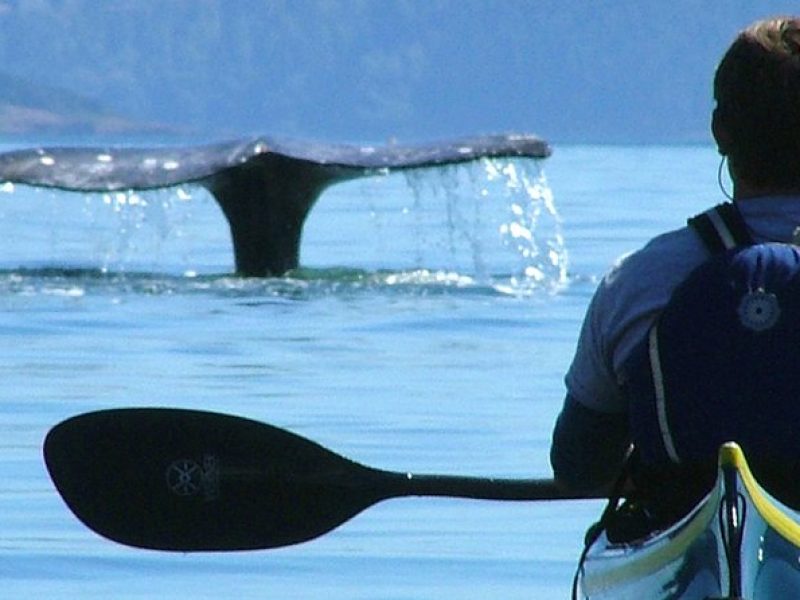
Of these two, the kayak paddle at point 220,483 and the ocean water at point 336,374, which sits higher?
the kayak paddle at point 220,483

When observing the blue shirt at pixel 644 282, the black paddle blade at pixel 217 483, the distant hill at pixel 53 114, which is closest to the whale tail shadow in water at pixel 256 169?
the black paddle blade at pixel 217 483

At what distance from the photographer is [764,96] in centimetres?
428

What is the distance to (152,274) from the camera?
16375mm

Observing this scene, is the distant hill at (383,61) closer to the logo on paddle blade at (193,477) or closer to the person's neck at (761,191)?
the logo on paddle blade at (193,477)

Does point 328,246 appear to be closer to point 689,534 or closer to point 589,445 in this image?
point 589,445

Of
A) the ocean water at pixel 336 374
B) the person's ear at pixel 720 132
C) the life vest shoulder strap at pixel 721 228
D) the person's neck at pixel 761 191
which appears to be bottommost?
the ocean water at pixel 336 374

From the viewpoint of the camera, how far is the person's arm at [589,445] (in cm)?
462

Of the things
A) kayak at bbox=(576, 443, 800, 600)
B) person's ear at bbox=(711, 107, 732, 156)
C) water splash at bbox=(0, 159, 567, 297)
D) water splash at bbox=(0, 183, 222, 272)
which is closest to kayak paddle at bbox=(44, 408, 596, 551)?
kayak at bbox=(576, 443, 800, 600)

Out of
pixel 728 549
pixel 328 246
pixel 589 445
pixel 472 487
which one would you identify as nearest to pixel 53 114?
pixel 328 246

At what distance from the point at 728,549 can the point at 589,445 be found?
63 centimetres

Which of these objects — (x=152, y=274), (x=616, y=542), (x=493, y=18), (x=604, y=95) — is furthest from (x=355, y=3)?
(x=616, y=542)

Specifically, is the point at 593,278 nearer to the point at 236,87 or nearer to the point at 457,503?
the point at 457,503

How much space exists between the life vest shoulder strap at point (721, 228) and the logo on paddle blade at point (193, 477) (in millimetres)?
1313

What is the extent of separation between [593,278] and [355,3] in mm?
176232
